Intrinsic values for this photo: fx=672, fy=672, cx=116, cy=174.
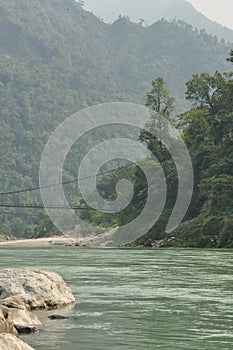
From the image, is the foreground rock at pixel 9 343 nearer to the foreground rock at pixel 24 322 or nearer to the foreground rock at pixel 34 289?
the foreground rock at pixel 24 322

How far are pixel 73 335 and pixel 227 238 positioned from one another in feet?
147

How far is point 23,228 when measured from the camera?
180625 mm

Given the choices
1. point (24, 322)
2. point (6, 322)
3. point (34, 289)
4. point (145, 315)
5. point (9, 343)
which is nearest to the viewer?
point (9, 343)

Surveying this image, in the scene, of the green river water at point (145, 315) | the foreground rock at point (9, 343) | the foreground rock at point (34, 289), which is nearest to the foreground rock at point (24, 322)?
the green river water at point (145, 315)

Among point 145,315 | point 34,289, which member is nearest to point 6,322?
point 145,315

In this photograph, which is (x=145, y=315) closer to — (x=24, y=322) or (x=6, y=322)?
(x=24, y=322)

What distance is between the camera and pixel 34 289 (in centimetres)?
1769

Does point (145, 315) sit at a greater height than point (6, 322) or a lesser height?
lesser

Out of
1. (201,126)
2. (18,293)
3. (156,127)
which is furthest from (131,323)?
(156,127)

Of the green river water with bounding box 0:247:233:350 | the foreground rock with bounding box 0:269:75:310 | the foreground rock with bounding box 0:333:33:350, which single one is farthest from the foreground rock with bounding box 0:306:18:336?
the foreground rock with bounding box 0:269:75:310

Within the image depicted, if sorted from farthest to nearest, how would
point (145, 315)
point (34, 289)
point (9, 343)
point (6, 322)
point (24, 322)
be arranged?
point (34, 289)
point (145, 315)
point (24, 322)
point (6, 322)
point (9, 343)

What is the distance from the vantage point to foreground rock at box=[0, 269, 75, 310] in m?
17.4

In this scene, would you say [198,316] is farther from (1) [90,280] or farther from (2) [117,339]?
(1) [90,280]

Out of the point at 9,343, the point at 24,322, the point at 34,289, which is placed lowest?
the point at 24,322
